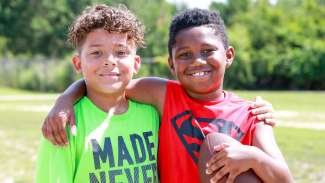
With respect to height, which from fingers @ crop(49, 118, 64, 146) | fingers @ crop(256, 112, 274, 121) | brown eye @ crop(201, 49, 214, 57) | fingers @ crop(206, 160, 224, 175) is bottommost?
fingers @ crop(206, 160, 224, 175)

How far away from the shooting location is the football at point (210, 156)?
2.22m

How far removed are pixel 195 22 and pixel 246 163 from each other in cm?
75

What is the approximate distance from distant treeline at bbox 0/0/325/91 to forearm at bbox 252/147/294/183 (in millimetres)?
29677

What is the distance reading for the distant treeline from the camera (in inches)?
1340

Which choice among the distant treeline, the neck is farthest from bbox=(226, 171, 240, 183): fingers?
the distant treeline

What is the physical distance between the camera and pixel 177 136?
2.44 metres

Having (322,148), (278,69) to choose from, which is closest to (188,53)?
(322,148)

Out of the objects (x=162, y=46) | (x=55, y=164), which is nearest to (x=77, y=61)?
(x=55, y=164)

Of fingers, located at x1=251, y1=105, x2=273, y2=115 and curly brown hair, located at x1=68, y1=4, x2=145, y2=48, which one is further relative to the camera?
fingers, located at x1=251, y1=105, x2=273, y2=115

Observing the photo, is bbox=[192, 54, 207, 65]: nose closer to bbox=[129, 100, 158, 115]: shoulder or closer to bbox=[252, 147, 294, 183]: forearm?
bbox=[129, 100, 158, 115]: shoulder

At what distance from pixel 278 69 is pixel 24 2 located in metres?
18.7

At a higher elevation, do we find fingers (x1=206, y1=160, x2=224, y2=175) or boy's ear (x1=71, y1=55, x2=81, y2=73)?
boy's ear (x1=71, y1=55, x2=81, y2=73)

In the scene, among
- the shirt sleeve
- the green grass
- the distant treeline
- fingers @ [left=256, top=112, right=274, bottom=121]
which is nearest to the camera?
the shirt sleeve

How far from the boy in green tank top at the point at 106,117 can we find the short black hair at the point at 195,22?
0.19 metres
